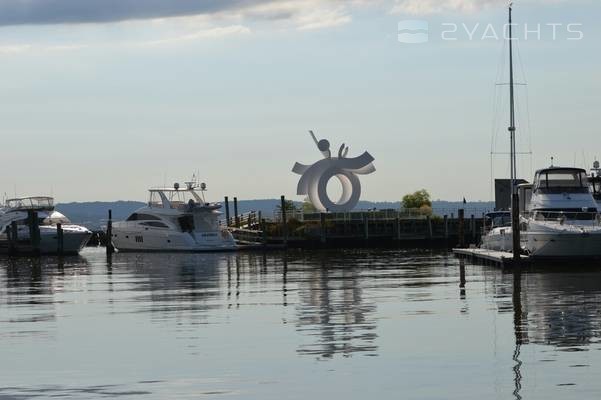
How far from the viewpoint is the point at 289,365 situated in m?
24.9

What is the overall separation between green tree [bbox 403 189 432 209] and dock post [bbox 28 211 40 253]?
37.2m

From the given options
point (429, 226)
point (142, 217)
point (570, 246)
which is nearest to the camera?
point (570, 246)

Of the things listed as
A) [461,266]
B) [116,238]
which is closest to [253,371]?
[461,266]

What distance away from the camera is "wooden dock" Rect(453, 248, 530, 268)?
53188mm

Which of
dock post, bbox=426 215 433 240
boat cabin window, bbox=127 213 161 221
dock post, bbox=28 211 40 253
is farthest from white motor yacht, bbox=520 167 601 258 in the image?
dock post, bbox=28 211 40 253

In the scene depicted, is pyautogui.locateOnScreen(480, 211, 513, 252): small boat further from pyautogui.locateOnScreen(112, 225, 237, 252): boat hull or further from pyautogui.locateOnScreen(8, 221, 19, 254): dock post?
pyautogui.locateOnScreen(8, 221, 19, 254): dock post

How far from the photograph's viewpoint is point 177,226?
78.9m

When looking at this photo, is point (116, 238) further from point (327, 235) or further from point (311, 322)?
point (311, 322)

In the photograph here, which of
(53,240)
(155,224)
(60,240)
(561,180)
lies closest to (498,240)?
(561,180)

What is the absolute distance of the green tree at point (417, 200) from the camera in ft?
349

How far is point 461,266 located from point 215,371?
34475 mm

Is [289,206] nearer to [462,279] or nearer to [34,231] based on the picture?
[34,231]

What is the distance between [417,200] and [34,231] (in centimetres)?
3837

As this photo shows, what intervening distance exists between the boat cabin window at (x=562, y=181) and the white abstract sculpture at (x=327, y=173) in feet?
112
